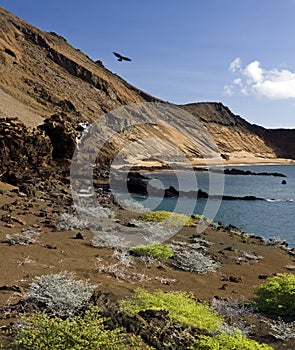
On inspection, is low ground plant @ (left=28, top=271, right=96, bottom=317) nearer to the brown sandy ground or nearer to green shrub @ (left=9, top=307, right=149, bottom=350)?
the brown sandy ground

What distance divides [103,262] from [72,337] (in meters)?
6.72

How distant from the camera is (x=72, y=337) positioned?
5191mm

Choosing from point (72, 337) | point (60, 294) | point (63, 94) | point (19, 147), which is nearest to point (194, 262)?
point (60, 294)

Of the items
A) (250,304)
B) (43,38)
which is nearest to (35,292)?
(250,304)

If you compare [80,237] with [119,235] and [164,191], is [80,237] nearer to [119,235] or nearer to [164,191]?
[119,235]

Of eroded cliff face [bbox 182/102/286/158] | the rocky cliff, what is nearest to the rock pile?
the rocky cliff

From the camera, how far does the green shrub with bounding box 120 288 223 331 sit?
705cm

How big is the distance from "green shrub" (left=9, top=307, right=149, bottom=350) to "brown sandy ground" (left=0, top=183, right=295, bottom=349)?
1166 mm

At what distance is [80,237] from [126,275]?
4.36 metres

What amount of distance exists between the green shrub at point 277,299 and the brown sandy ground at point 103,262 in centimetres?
74

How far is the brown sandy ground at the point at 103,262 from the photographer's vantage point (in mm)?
9375

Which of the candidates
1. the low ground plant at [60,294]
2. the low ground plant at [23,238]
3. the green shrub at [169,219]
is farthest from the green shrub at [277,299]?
the green shrub at [169,219]

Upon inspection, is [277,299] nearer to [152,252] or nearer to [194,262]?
[194,262]

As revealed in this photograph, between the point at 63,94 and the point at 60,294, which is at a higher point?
the point at 63,94
